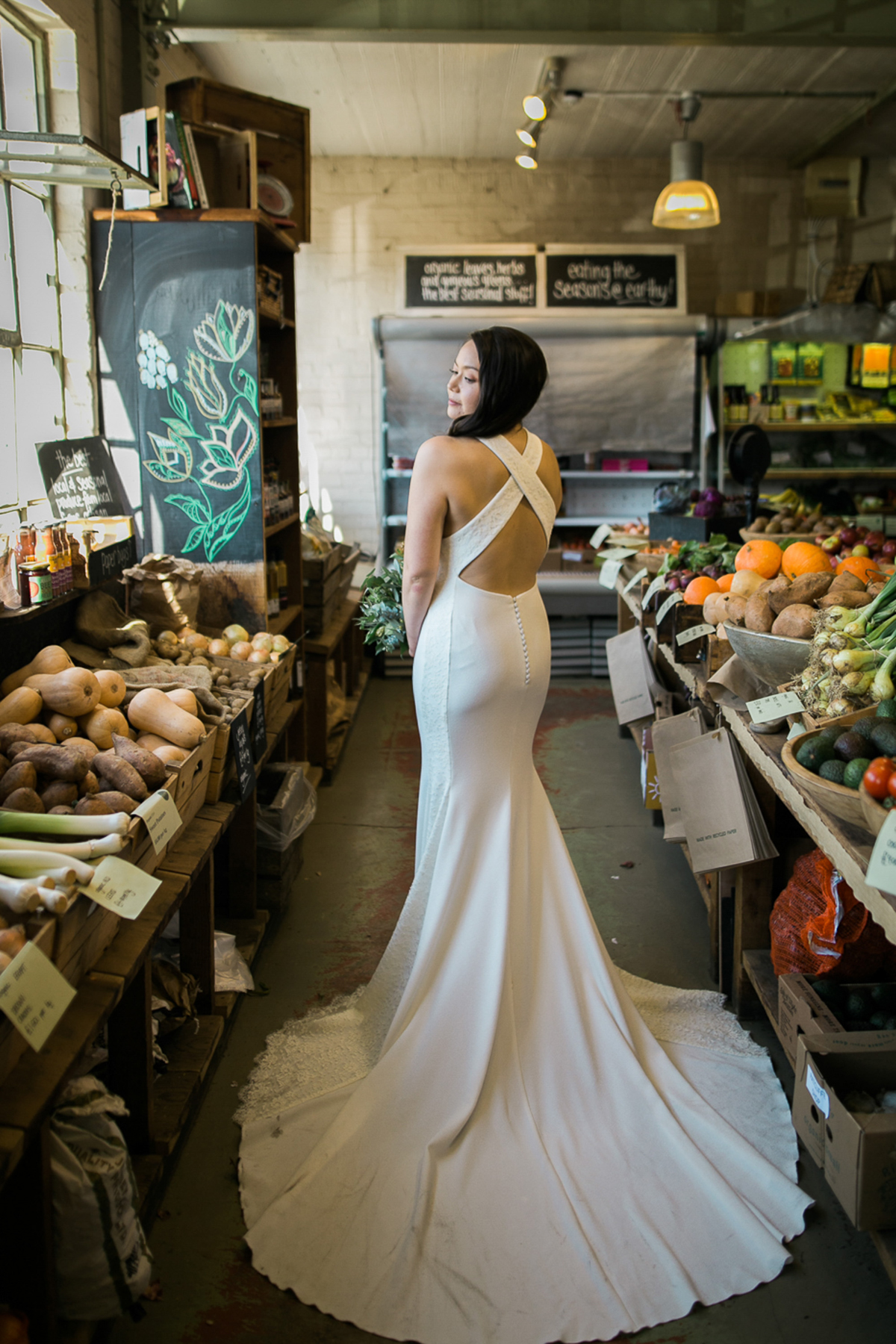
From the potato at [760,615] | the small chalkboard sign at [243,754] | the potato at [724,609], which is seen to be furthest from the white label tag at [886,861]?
the small chalkboard sign at [243,754]

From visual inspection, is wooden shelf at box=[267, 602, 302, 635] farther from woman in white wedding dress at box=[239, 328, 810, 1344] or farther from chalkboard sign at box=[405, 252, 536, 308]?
chalkboard sign at box=[405, 252, 536, 308]

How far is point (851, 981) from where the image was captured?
100 inches

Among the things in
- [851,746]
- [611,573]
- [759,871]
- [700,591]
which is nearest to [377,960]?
[759,871]

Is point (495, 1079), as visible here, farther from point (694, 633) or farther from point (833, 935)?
point (694, 633)

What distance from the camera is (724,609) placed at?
3.29 metres

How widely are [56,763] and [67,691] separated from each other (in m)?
0.36

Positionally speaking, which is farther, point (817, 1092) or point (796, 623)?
point (796, 623)

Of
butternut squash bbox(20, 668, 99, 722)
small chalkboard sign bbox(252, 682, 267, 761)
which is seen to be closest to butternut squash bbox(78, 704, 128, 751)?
butternut squash bbox(20, 668, 99, 722)

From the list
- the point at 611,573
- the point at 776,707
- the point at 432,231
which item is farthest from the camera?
the point at 432,231

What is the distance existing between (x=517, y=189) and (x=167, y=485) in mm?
5400

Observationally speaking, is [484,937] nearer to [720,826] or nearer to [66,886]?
[720,826]

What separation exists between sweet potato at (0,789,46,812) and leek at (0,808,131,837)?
0.06 ft

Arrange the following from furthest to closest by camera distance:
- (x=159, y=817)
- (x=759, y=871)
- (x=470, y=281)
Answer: (x=470, y=281)
(x=759, y=871)
(x=159, y=817)

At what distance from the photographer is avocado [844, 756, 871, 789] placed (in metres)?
1.82
